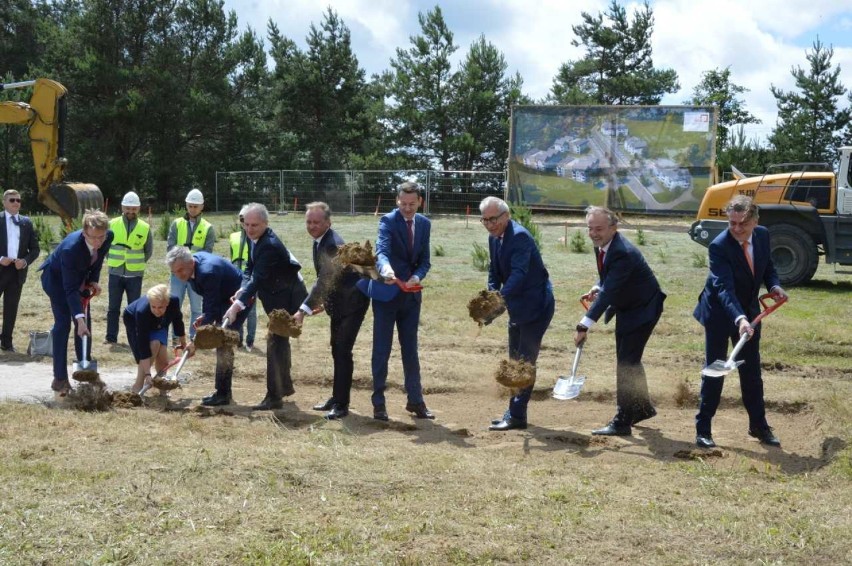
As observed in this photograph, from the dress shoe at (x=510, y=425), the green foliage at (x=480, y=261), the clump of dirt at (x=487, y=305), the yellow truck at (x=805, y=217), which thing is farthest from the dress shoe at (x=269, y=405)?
the yellow truck at (x=805, y=217)

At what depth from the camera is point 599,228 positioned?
741 cm

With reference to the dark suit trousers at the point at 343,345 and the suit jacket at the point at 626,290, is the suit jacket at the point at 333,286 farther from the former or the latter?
the suit jacket at the point at 626,290

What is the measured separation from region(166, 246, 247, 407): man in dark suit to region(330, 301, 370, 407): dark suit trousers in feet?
2.94

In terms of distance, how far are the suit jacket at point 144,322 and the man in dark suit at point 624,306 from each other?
3582 millimetres

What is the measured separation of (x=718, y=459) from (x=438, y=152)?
3312 centimetres

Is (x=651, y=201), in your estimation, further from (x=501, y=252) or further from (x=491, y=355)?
(x=501, y=252)

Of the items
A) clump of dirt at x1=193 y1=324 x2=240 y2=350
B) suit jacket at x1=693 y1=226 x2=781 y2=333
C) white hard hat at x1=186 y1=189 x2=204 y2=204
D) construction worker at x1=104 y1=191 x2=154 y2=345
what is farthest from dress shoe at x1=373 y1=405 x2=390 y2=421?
construction worker at x1=104 y1=191 x2=154 y2=345

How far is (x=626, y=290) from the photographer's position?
7.52 metres

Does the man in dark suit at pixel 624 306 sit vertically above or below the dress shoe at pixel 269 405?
above

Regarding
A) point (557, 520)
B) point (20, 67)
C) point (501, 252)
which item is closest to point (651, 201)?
point (501, 252)

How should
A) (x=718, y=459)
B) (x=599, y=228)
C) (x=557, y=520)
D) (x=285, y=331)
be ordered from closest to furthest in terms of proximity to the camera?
(x=557, y=520)
(x=718, y=459)
(x=599, y=228)
(x=285, y=331)

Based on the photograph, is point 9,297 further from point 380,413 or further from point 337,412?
point 380,413

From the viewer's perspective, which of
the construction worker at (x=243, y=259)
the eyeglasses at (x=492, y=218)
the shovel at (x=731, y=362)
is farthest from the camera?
the construction worker at (x=243, y=259)

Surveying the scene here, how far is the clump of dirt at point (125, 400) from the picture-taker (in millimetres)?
8391
